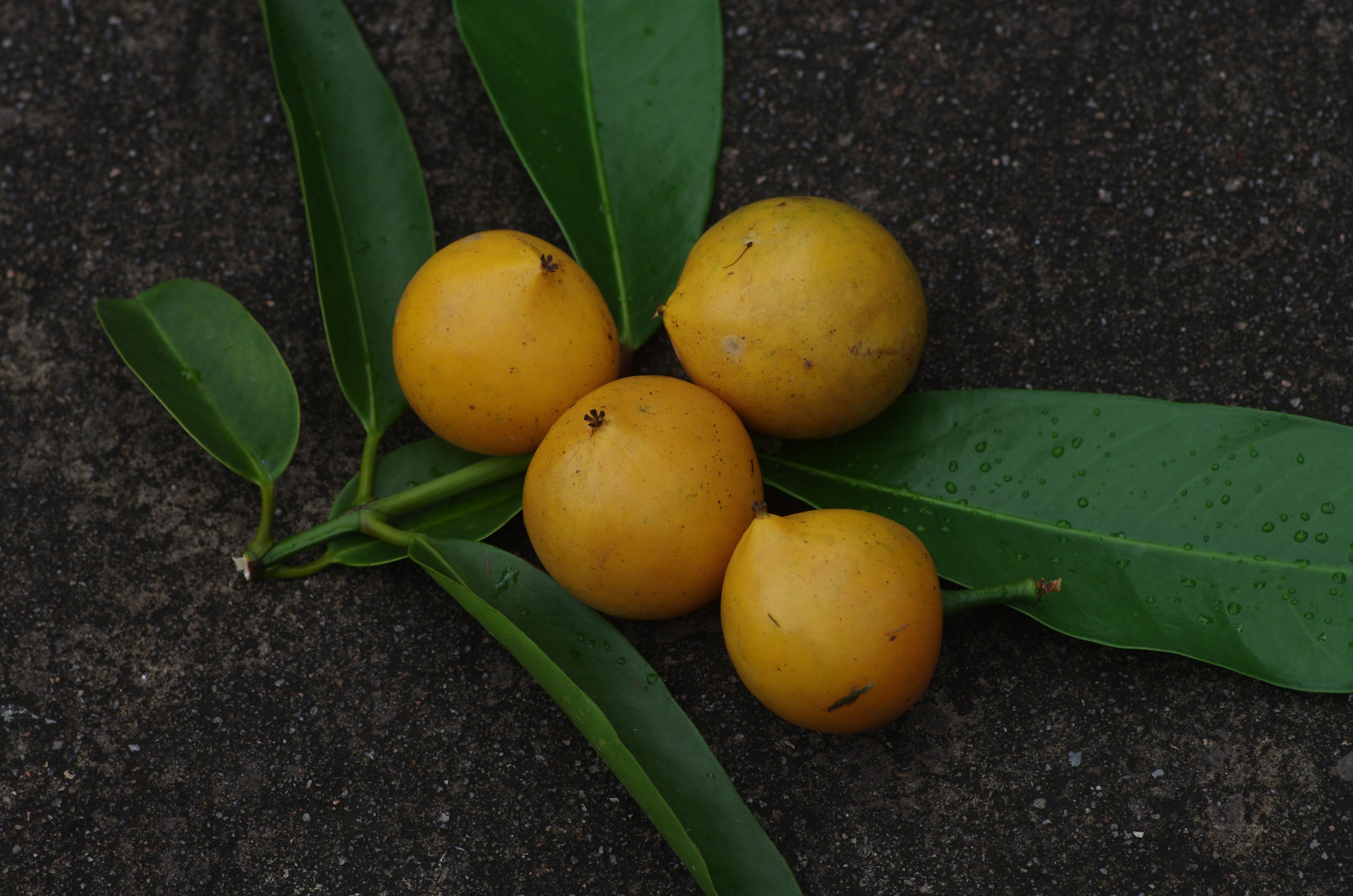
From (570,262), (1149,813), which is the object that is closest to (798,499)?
(570,262)

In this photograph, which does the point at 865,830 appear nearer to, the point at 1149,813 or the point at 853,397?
the point at 1149,813

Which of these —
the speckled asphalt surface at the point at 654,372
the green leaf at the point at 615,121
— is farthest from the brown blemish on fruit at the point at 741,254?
the speckled asphalt surface at the point at 654,372

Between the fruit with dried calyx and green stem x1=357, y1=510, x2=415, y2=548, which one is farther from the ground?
the fruit with dried calyx

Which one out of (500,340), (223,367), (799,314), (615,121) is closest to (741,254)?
(799,314)

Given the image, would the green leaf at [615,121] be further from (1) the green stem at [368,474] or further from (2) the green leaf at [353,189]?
(1) the green stem at [368,474]

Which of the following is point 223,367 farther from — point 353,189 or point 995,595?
point 995,595

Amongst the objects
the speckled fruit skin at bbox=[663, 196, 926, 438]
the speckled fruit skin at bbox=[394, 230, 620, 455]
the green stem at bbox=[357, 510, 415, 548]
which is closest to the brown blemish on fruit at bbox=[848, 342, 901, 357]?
the speckled fruit skin at bbox=[663, 196, 926, 438]

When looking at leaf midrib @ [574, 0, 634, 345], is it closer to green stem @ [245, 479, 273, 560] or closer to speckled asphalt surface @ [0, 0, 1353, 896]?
speckled asphalt surface @ [0, 0, 1353, 896]
